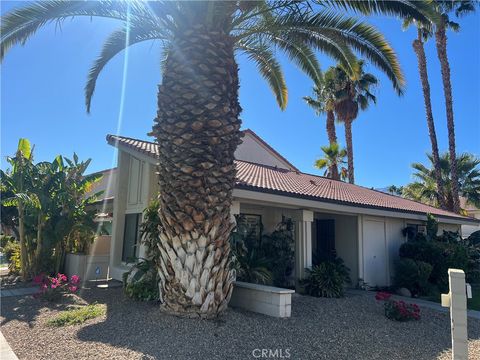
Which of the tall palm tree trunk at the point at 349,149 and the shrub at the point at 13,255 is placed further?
the tall palm tree trunk at the point at 349,149

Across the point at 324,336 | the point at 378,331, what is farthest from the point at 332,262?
the point at 324,336

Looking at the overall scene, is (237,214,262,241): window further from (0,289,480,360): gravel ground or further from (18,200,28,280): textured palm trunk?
(18,200,28,280): textured palm trunk

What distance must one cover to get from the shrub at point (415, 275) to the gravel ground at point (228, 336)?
4.05m

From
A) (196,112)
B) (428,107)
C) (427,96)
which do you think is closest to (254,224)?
(196,112)

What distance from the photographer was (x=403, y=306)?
27.2 feet

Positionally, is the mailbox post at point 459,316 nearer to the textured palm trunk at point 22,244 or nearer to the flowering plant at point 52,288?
the flowering plant at point 52,288

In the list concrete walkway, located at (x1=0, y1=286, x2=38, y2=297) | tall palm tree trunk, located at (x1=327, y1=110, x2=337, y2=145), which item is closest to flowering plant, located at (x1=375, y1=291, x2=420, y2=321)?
concrete walkway, located at (x1=0, y1=286, x2=38, y2=297)

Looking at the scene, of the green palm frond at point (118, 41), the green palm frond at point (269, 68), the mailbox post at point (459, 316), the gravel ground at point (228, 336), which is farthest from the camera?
the green palm frond at point (269, 68)

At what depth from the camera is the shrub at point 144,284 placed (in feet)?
27.9

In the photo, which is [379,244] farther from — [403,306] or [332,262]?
[403,306]

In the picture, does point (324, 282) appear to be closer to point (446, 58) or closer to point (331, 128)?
point (331, 128)

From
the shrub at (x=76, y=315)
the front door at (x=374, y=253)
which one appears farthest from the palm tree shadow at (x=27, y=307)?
the front door at (x=374, y=253)

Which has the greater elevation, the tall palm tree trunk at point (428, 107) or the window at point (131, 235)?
the tall palm tree trunk at point (428, 107)

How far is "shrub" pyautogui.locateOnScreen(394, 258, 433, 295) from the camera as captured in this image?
1265 cm
